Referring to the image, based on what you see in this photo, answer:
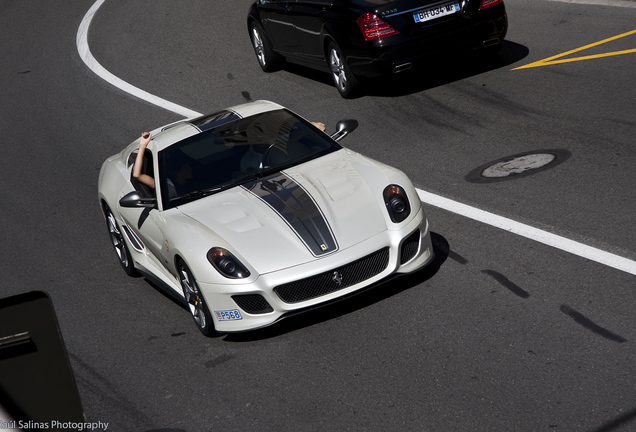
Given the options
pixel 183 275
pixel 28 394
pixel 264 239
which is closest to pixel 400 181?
pixel 264 239

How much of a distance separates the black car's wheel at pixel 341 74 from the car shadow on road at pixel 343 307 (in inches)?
218

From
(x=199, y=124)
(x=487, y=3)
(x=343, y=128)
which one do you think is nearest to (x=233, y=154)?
(x=199, y=124)

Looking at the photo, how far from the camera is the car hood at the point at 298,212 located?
6535 mm

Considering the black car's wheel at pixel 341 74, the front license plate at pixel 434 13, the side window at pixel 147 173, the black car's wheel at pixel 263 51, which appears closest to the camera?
the side window at pixel 147 173

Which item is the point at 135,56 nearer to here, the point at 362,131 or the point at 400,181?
the point at 362,131

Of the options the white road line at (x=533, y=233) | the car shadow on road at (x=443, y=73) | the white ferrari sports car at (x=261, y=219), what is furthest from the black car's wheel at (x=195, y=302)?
the car shadow on road at (x=443, y=73)

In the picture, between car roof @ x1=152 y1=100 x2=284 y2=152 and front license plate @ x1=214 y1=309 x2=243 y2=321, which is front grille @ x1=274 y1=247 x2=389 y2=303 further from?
car roof @ x1=152 y1=100 x2=284 y2=152

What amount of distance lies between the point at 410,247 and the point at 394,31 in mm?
5446

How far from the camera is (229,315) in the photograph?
6594mm

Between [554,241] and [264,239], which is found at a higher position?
[264,239]

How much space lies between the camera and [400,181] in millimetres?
7223

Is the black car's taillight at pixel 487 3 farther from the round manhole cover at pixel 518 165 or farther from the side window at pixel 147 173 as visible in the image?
the side window at pixel 147 173

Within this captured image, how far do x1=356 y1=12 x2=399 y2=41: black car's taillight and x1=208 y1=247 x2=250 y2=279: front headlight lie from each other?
5829 mm

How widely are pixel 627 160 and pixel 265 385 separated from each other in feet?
15.5
